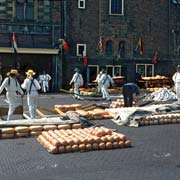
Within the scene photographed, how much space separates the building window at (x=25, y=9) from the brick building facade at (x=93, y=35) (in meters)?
0.24

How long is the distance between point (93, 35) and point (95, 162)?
30.6m

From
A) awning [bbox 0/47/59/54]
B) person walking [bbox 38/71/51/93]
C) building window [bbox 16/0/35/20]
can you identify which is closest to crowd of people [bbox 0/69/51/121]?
person walking [bbox 38/71/51/93]

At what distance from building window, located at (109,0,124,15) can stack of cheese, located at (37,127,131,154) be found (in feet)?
97.2

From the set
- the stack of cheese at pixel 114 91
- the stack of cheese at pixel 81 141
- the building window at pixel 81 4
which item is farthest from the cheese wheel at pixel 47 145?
the building window at pixel 81 4

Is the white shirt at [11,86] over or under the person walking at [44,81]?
over

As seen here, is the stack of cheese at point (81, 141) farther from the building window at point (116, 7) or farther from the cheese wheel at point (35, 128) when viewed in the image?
the building window at point (116, 7)

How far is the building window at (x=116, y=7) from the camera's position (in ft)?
133

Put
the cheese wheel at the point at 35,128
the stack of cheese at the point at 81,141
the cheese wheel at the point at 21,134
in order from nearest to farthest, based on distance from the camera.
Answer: the stack of cheese at the point at 81,141 → the cheese wheel at the point at 21,134 → the cheese wheel at the point at 35,128

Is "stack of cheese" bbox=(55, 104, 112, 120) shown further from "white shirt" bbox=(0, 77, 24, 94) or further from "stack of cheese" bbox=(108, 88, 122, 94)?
"stack of cheese" bbox=(108, 88, 122, 94)

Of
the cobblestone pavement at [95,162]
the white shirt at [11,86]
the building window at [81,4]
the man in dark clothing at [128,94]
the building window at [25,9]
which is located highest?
the building window at [81,4]

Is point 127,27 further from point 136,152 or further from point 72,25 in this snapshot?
point 136,152

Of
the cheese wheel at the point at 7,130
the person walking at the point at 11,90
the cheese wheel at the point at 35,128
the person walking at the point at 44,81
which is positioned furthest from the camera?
the person walking at the point at 44,81

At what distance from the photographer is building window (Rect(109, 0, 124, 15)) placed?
40406 mm

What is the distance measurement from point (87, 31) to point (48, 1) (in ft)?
14.1
